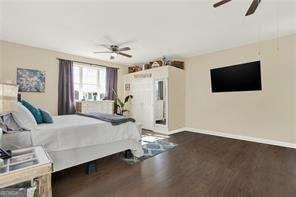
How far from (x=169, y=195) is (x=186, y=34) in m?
3.11

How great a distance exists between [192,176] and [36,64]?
15.5 feet

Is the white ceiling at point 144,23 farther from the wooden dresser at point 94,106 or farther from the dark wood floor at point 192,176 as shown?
the dark wood floor at point 192,176

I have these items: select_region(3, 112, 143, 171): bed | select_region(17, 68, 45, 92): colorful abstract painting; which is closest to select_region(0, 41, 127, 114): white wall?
select_region(17, 68, 45, 92): colorful abstract painting

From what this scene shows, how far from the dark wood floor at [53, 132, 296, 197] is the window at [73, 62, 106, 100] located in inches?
124

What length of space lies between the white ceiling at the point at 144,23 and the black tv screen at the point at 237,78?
621 millimetres

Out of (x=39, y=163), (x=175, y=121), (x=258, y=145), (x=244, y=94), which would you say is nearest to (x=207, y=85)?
(x=244, y=94)

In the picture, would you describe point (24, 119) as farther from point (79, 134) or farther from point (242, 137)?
point (242, 137)

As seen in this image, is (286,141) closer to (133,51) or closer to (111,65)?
(133,51)

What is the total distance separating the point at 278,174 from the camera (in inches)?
103

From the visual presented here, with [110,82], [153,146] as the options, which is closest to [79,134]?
[153,146]

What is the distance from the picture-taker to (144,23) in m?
3.31

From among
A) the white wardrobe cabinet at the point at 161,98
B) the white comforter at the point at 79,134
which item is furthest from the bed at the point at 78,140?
the white wardrobe cabinet at the point at 161,98

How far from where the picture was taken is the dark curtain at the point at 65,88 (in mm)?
5223

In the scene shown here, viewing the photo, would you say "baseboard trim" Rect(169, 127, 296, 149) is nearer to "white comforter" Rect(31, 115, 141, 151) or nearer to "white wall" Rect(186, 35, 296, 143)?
"white wall" Rect(186, 35, 296, 143)
